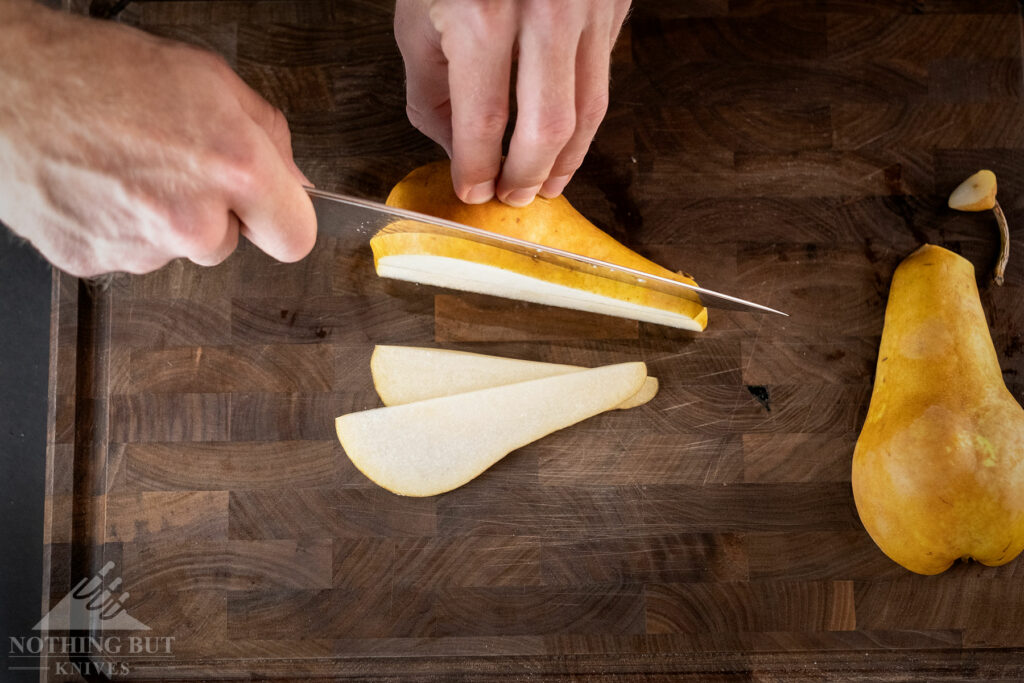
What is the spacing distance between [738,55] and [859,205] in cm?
38

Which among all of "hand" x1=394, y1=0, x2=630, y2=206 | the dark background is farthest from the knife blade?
the dark background

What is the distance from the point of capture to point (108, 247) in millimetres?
824

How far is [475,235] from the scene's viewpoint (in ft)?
3.78

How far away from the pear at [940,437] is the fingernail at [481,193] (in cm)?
81

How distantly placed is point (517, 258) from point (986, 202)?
90 centimetres

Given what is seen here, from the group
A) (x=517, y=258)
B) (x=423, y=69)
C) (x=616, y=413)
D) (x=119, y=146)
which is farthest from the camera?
(x=616, y=413)

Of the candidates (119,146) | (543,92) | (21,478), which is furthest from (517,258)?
(21,478)

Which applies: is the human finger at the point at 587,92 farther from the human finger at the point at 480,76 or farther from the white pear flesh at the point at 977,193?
the white pear flesh at the point at 977,193

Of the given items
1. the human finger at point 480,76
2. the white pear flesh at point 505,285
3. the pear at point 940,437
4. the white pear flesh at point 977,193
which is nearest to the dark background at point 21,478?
the white pear flesh at point 505,285

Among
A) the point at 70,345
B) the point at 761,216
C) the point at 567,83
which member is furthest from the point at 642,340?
the point at 70,345

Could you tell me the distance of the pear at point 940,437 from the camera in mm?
1157

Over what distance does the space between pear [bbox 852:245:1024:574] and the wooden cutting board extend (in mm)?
61

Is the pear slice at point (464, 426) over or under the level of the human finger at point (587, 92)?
under

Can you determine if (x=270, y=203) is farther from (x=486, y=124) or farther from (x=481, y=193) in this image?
(x=481, y=193)
